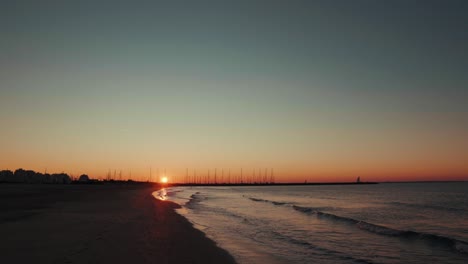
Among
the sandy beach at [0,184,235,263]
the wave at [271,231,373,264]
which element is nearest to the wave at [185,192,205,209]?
the wave at [271,231,373,264]

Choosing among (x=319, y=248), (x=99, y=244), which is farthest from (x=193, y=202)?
(x=99, y=244)

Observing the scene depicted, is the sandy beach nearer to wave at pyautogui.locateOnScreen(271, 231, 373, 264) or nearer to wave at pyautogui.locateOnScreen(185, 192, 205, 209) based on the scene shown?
wave at pyautogui.locateOnScreen(271, 231, 373, 264)

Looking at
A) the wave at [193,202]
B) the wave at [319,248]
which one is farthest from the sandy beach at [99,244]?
the wave at [193,202]

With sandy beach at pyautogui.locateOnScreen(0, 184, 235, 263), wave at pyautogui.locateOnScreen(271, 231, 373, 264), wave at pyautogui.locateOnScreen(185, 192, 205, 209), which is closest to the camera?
sandy beach at pyautogui.locateOnScreen(0, 184, 235, 263)

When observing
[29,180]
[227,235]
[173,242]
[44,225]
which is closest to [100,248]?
[173,242]

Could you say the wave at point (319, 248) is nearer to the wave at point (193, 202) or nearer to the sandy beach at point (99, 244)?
the sandy beach at point (99, 244)

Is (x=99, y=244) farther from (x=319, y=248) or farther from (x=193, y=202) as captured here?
(x=193, y=202)

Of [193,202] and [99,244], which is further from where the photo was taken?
[193,202]

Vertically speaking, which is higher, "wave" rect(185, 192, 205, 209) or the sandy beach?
the sandy beach

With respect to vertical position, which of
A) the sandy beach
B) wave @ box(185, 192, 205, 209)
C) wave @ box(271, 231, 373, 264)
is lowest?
wave @ box(271, 231, 373, 264)

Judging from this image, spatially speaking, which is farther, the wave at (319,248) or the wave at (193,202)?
the wave at (193,202)

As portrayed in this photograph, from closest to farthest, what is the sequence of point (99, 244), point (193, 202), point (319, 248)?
point (99, 244)
point (319, 248)
point (193, 202)

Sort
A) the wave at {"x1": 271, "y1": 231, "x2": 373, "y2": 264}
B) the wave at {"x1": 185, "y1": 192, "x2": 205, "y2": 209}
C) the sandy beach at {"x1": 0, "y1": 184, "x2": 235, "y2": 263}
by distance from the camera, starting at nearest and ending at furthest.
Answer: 1. the sandy beach at {"x1": 0, "y1": 184, "x2": 235, "y2": 263}
2. the wave at {"x1": 271, "y1": 231, "x2": 373, "y2": 264}
3. the wave at {"x1": 185, "y1": 192, "x2": 205, "y2": 209}

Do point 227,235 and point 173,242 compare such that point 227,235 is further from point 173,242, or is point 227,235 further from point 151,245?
point 151,245
